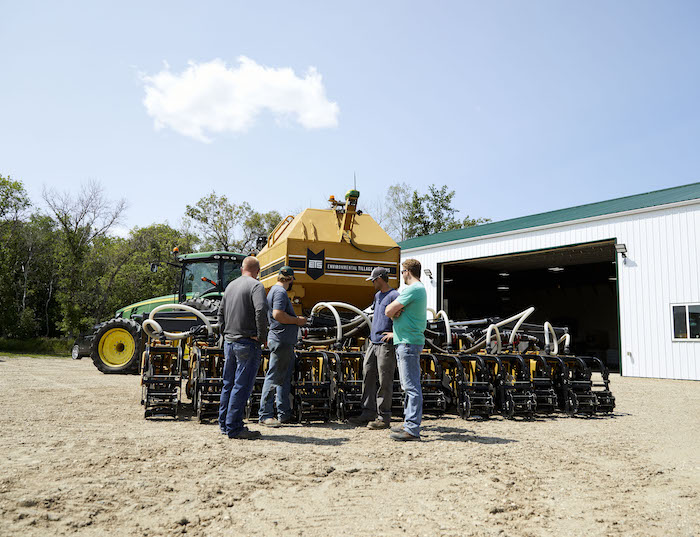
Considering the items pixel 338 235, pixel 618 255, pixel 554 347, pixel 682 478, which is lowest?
pixel 682 478

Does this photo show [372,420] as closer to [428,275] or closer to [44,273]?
[428,275]

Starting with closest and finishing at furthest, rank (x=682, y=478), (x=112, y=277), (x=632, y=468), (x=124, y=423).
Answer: (x=682, y=478) → (x=632, y=468) → (x=124, y=423) → (x=112, y=277)

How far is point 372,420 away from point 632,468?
9.08ft

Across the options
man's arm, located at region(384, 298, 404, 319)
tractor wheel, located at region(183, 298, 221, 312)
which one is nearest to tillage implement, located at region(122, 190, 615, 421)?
man's arm, located at region(384, 298, 404, 319)

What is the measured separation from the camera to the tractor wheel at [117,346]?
39.9 ft

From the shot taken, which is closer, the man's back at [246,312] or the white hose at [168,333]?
the man's back at [246,312]

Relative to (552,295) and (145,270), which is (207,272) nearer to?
(145,270)

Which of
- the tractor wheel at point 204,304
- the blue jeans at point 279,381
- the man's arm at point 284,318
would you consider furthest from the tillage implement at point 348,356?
the tractor wheel at point 204,304

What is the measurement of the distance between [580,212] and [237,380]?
1760 cm

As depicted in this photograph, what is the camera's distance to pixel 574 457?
4.90 metres

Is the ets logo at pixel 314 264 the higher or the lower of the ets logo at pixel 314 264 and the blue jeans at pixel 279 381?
the higher

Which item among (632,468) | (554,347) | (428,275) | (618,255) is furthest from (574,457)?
(428,275)

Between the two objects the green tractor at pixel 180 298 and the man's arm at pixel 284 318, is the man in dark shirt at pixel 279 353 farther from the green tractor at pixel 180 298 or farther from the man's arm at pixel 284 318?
the green tractor at pixel 180 298

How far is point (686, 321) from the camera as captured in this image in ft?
49.0
